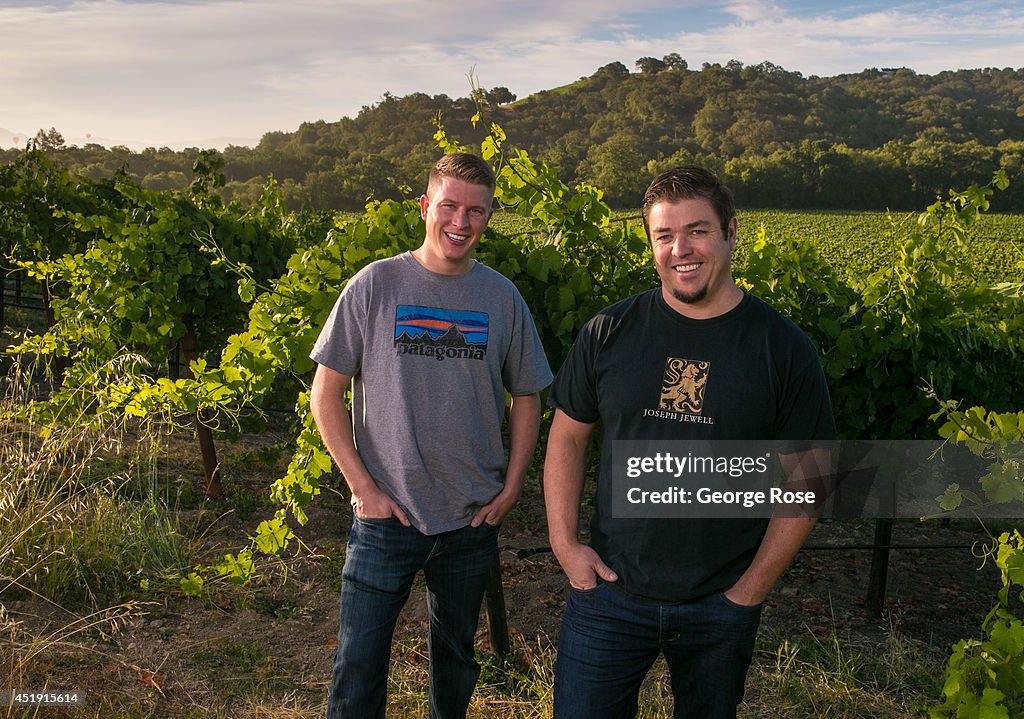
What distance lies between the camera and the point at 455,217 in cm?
265

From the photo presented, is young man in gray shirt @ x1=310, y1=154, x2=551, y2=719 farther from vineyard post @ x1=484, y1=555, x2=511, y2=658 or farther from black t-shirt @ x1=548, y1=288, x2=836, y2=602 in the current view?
vineyard post @ x1=484, y1=555, x2=511, y2=658

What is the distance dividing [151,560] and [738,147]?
90.3m

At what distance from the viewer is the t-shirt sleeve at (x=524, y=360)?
2.82 m

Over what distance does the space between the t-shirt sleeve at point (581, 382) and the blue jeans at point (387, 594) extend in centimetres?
60

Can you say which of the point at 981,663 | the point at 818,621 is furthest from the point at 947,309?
the point at 981,663

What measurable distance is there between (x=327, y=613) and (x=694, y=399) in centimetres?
319

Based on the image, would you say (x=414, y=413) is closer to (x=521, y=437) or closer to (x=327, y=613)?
(x=521, y=437)

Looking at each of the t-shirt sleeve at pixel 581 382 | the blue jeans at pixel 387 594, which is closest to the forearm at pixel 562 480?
the t-shirt sleeve at pixel 581 382

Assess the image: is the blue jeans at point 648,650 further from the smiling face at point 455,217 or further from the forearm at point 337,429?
the smiling face at point 455,217

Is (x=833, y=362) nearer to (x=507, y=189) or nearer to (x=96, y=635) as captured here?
(x=507, y=189)

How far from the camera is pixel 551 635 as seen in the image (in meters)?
4.55

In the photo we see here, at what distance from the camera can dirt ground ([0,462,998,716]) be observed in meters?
3.98

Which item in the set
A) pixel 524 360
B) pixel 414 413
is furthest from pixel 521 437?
pixel 414 413

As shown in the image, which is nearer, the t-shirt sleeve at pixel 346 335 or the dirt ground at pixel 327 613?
the t-shirt sleeve at pixel 346 335
